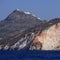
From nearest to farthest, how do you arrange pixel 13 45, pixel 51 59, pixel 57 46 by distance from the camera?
pixel 51 59
pixel 57 46
pixel 13 45

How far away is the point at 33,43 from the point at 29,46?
3.71m

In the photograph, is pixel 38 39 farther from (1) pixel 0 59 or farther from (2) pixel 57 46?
(1) pixel 0 59

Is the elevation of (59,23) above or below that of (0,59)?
above

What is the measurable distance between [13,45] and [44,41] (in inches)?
757

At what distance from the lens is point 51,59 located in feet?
344

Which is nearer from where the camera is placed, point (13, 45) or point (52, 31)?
point (52, 31)

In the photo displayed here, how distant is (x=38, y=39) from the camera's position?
578 ft

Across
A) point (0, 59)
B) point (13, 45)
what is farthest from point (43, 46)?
point (0, 59)

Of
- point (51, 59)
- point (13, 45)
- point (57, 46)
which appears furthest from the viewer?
point (13, 45)

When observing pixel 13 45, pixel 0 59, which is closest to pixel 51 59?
pixel 0 59

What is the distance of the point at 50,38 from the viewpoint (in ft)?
577

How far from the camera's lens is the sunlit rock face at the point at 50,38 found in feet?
570

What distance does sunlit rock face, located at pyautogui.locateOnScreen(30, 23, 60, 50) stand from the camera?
174 metres

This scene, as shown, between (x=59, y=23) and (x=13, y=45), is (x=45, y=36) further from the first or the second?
(x=13, y=45)
